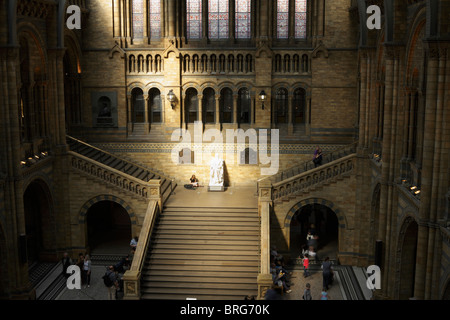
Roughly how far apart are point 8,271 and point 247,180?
13.9m

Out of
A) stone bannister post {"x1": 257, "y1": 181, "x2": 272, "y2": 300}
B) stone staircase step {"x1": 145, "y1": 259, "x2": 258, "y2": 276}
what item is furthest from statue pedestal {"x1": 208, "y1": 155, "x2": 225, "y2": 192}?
stone staircase step {"x1": 145, "y1": 259, "x2": 258, "y2": 276}

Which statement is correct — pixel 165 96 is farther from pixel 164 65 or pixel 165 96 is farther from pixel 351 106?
pixel 351 106

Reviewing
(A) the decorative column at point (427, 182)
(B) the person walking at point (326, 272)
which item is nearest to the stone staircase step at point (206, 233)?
(B) the person walking at point (326, 272)

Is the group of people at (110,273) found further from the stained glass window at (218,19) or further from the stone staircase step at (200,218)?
the stained glass window at (218,19)

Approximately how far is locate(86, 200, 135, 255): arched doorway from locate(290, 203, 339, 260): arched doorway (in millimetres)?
9485

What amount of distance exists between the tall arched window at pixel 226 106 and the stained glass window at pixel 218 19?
3.18m

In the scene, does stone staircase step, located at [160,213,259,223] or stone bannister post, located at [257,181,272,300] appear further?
stone staircase step, located at [160,213,259,223]

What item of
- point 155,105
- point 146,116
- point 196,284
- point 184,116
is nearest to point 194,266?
point 196,284

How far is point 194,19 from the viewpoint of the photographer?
1174 inches

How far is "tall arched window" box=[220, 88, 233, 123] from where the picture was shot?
30.4 m

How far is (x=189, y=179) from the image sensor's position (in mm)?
30078

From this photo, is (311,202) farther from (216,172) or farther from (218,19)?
(218,19)

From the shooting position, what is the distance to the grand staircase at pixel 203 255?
21484 millimetres

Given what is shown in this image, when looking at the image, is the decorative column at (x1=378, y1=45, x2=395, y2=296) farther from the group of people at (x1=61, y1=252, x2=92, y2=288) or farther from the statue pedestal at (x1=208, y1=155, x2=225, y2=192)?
the group of people at (x1=61, y1=252, x2=92, y2=288)
